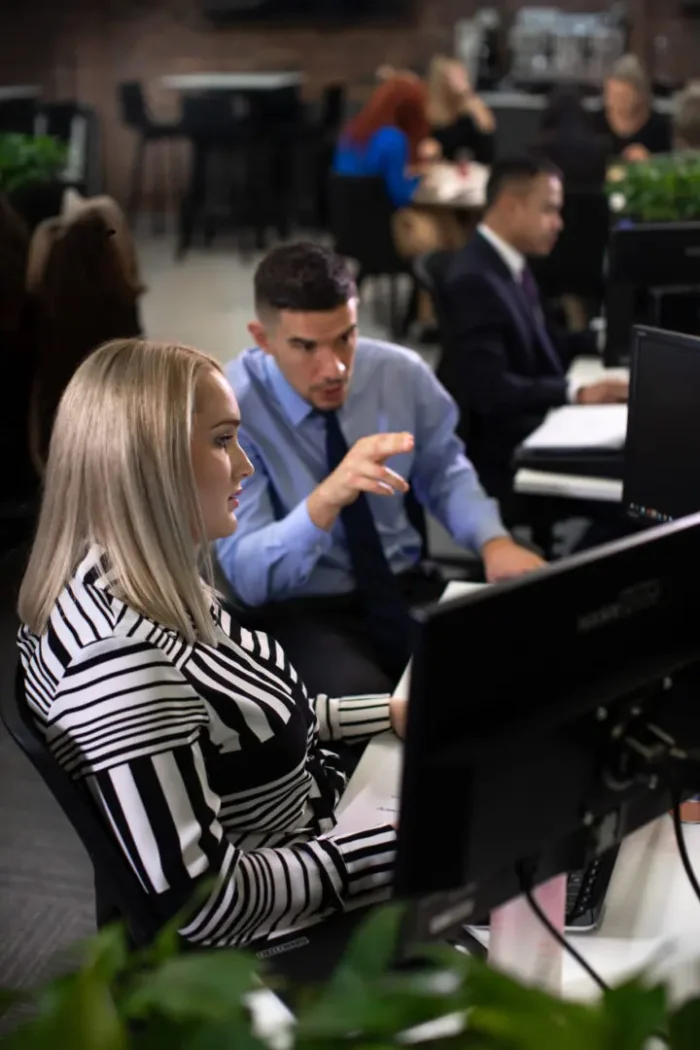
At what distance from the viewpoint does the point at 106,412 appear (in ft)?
4.83

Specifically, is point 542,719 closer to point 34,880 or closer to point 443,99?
point 34,880

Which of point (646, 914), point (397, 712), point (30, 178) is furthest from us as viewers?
point (30, 178)

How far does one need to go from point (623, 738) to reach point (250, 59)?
37.5ft

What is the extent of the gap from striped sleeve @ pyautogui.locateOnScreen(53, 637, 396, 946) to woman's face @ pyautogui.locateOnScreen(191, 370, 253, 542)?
9.6 inches

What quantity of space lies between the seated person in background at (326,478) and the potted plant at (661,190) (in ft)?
5.53

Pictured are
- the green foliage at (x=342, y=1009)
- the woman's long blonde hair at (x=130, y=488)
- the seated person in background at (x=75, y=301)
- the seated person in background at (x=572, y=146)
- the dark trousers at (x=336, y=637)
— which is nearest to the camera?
the green foliage at (x=342, y=1009)

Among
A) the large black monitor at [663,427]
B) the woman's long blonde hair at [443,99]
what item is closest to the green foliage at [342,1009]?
the large black monitor at [663,427]

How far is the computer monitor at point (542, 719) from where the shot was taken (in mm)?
1019

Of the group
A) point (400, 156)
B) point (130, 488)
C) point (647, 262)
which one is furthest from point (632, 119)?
point (130, 488)

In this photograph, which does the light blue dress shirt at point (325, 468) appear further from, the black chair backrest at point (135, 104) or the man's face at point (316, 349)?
the black chair backrest at point (135, 104)

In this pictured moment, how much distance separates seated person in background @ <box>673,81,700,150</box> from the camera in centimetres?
542

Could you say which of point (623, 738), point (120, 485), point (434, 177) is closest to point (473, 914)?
point (623, 738)

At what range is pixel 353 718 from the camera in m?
1.93

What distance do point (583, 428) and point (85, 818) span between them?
206 cm
